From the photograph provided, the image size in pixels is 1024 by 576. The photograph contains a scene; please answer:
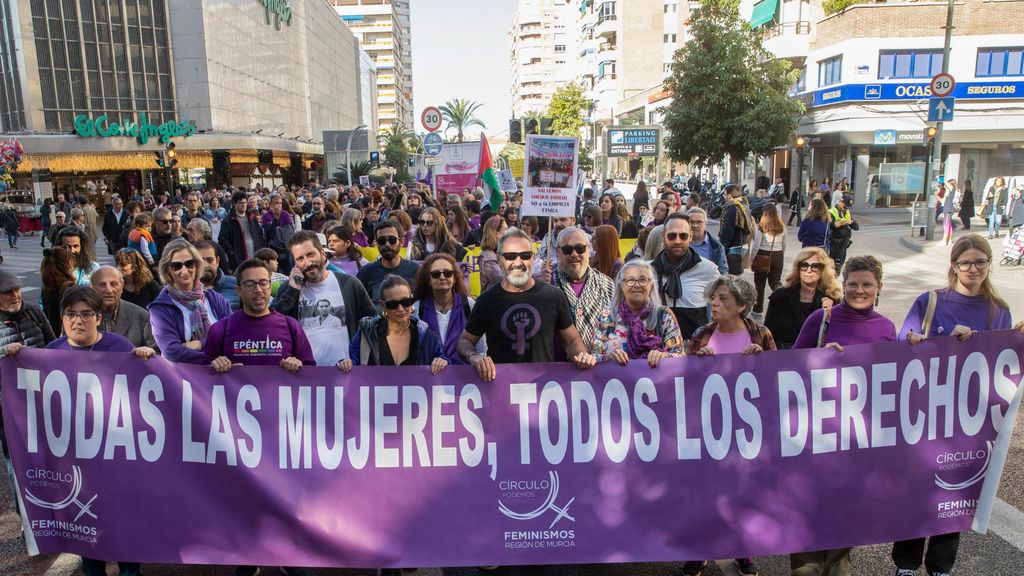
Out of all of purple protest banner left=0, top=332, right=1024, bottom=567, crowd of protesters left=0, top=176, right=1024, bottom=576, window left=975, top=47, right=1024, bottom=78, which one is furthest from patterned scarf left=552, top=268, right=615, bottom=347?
window left=975, top=47, right=1024, bottom=78

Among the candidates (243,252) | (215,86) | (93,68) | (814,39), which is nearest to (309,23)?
(215,86)

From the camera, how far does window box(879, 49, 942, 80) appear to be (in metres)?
30.8

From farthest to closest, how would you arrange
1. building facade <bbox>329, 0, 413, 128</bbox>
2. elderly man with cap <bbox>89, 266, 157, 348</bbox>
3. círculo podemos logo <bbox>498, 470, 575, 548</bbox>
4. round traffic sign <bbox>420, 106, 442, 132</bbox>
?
building facade <bbox>329, 0, 413, 128</bbox>
round traffic sign <bbox>420, 106, 442, 132</bbox>
elderly man with cap <bbox>89, 266, 157, 348</bbox>
círculo podemos logo <bbox>498, 470, 575, 548</bbox>

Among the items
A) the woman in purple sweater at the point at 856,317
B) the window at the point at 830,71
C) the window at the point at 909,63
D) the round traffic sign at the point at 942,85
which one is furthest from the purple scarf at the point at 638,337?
the window at the point at 830,71

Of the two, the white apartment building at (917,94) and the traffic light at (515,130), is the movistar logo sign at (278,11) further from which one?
the traffic light at (515,130)

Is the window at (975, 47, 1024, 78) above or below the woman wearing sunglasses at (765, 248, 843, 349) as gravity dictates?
above

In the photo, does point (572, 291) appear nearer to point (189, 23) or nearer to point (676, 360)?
point (676, 360)

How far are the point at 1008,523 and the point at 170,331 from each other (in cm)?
530

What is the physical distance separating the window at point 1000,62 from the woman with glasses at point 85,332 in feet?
117

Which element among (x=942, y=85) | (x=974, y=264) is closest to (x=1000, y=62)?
(x=942, y=85)

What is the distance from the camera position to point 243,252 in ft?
33.8

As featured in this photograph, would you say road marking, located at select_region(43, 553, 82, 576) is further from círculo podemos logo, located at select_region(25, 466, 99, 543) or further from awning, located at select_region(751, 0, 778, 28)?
awning, located at select_region(751, 0, 778, 28)

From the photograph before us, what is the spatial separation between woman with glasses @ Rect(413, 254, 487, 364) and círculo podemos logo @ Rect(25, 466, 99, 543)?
2.08 meters

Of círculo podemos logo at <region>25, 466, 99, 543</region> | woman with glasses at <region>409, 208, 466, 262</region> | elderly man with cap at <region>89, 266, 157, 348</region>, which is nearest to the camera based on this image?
círculo podemos logo at <region>25, 466, 99, 543</region>
